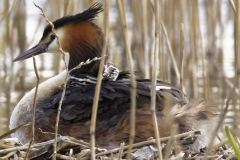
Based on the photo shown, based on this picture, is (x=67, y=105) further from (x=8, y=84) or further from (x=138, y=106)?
(x=8, y=84)

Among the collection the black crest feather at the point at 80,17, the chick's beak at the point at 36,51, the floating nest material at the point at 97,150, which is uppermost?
the black crest feather at the point at 80,17

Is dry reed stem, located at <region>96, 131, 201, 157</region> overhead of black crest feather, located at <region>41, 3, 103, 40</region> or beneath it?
beneath

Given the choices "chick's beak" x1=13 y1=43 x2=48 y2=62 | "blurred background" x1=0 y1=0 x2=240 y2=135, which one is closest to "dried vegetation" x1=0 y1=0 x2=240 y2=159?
"blurred background" x1=0 y1=0 x2=240 y2=135

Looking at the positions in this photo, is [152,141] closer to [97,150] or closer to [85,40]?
[97,150]

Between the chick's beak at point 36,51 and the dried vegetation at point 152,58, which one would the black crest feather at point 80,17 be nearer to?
the chick's beak at point 36,51

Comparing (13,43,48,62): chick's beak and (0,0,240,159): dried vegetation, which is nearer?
(0,0,240,159): dried vegetation

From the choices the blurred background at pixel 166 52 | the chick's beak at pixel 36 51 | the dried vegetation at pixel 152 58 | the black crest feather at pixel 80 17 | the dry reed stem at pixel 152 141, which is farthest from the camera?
the blurred background at pixel 166 52

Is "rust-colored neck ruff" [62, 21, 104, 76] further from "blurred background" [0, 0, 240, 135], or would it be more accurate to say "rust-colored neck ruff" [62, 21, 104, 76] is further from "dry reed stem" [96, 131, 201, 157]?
"dry reed stem" [96, 131, 201, 157]

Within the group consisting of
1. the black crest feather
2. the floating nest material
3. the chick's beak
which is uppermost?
the black crest feather

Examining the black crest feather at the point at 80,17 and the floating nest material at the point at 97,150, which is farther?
the black crest feather at the point at 80,17

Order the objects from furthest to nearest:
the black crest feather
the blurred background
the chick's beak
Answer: the blurred background < the chick's beak < the black crest feather

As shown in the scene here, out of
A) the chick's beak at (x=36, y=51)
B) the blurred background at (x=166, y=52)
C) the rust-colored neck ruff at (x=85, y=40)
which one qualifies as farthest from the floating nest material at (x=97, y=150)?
the blurred background at (x=166, y=52)

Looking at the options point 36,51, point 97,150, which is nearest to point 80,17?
point 36,51

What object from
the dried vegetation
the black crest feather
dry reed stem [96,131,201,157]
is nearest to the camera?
dry reed stem [96,131,201,157]
